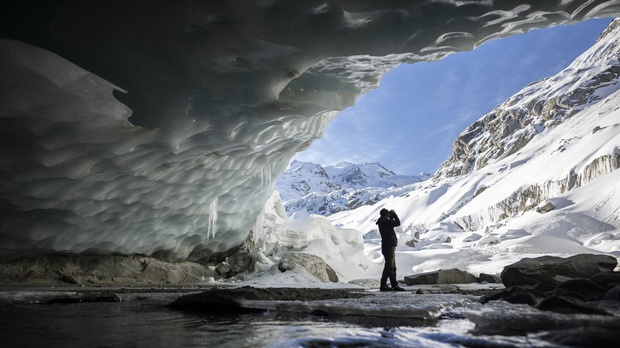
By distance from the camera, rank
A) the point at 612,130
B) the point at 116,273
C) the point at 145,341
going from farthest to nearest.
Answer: the point at 612,130 < the point at 116,273 < the point at 145,341

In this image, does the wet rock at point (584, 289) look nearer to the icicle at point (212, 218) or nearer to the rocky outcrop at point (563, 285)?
the rocky outcrop at point (563, 285)

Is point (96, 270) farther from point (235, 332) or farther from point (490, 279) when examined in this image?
point (490, 279)

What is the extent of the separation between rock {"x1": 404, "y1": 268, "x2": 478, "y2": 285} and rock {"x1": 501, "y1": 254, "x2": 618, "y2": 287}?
3840mm

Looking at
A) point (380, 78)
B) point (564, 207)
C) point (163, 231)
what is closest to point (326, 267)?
point (163, 231)

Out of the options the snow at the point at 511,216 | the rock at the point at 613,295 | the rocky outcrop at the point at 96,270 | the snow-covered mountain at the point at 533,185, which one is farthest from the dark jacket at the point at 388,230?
the snow-covered mountain at the point at 533,185

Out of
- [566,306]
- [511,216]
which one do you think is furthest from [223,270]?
[511,216]

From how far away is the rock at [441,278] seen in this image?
1073 centimetres

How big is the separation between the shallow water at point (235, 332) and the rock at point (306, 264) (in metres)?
9.02

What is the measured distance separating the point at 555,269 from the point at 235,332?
6.54 m

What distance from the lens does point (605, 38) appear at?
83250 mm

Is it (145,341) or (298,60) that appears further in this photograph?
(298,60)

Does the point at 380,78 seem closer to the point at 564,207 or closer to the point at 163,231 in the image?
the point at 163,231

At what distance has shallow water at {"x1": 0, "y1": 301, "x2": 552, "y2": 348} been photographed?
1892 millimetres

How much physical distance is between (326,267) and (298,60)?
31.7 ft
